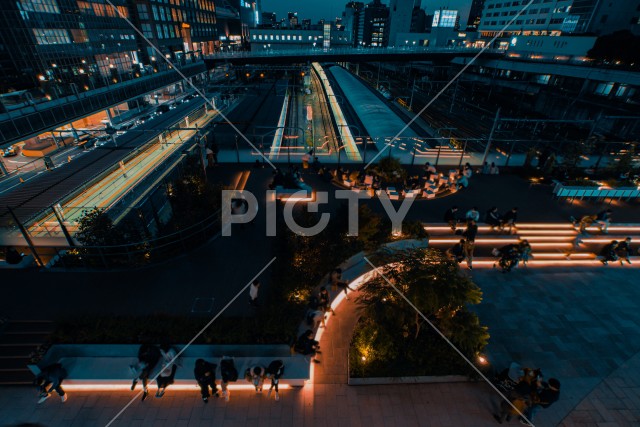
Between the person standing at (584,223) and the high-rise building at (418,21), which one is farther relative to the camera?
the high-rise building at (418,21)

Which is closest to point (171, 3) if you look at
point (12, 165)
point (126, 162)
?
point (12, 165)

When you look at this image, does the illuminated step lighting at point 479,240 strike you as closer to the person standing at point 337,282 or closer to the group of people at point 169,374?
the person standing at point 337,282

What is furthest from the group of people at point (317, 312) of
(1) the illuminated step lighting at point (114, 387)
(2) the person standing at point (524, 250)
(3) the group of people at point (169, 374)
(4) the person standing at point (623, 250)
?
(4) the person standing at point (623, 250)

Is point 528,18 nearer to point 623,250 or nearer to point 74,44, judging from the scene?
point 623,250

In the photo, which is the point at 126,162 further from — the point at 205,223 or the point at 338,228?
the point at 338,228

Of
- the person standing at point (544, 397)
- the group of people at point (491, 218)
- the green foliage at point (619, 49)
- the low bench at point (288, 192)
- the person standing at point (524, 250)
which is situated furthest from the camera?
the green foliage at point (619, 49)

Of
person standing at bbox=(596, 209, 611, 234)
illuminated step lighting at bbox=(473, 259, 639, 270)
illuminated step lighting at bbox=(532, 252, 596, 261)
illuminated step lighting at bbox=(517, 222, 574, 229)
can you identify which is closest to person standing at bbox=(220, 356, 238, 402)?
illuminated step lighting at bbox=(473, 259, 639, 270)
